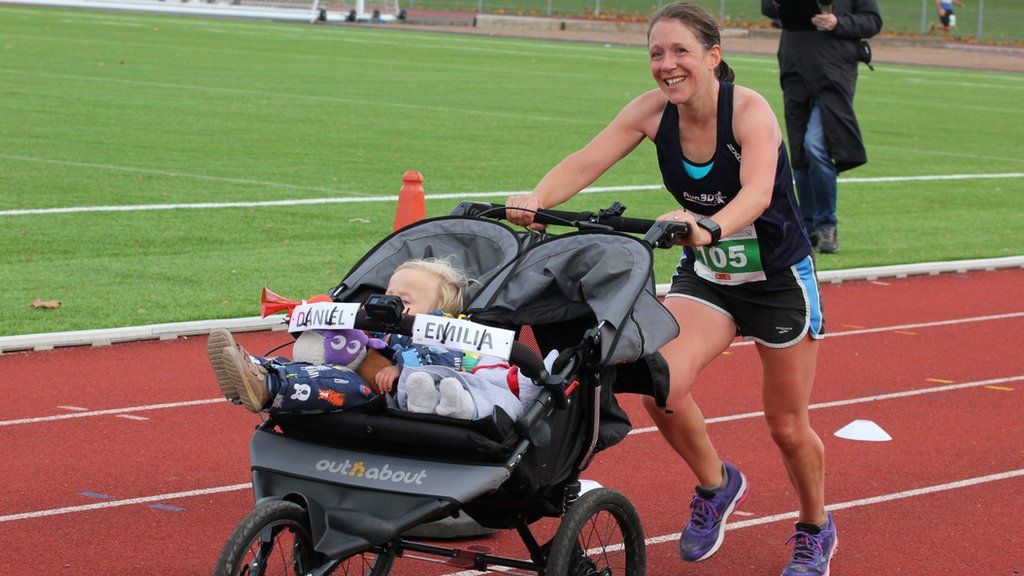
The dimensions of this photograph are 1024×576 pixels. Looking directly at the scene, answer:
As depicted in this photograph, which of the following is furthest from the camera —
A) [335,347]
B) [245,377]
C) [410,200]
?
[410,200]

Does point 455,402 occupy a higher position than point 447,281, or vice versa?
point 447,281

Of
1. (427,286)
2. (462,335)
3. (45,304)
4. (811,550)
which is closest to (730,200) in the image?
(427,286)

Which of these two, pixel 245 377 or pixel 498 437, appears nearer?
pixel 245 377

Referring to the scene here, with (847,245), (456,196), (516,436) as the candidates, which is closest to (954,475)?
(516,436)

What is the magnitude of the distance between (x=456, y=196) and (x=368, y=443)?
9.77 metres

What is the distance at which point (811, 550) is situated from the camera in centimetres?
544

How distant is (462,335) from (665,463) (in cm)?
278

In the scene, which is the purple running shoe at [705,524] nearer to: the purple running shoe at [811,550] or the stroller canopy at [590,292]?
the purple running shoe at [811,550]

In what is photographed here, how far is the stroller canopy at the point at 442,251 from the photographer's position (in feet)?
16.2

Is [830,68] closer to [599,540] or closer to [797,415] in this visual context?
[797,415]

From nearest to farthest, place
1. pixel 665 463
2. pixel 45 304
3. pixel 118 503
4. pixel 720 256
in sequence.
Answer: pixel 720 256 → pixel 118 503 → pixel 665 463 → pixel 45 304

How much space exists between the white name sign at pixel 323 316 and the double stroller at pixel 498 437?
7 centimetres

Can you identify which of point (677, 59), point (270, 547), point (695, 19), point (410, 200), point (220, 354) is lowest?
point (270, 547)

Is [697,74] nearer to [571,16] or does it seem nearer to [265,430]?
[265,430]
